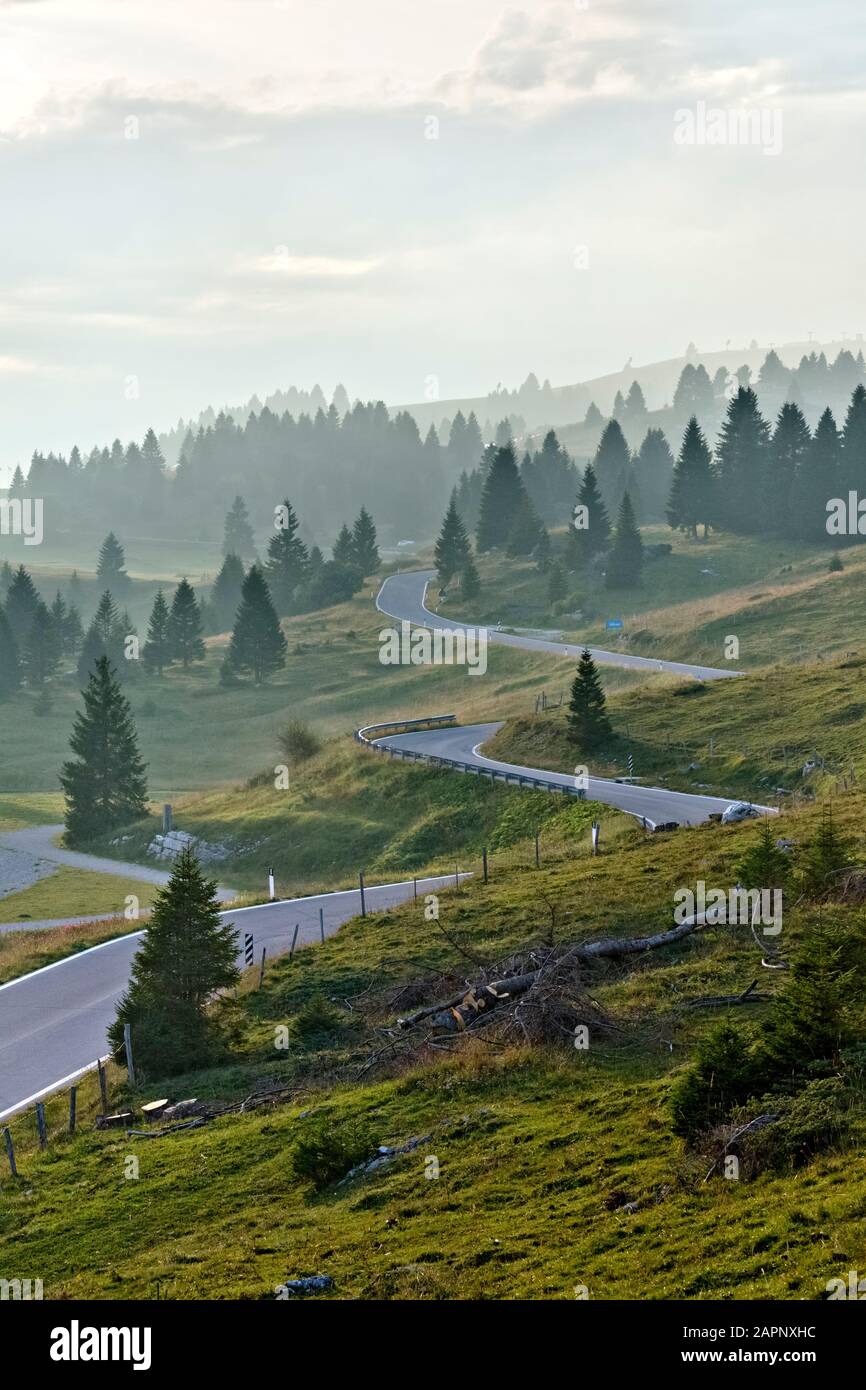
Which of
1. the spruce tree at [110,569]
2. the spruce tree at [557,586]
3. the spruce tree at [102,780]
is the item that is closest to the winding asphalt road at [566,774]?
the spruce tree at [557,586]

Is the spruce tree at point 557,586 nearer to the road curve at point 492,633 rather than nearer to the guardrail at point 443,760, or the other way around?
the road curve at point 492,633

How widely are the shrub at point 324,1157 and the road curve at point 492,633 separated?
44607 millimetres

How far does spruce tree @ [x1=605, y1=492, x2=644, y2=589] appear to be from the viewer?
10869cm

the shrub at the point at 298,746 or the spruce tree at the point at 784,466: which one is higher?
the spruce tree at the point at 784,466

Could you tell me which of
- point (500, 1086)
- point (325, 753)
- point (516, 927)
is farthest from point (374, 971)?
point (325, 753)

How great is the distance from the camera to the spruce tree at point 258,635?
106375 mm

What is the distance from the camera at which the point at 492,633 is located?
100000mm

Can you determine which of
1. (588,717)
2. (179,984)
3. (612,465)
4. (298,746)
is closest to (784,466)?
(612,465)

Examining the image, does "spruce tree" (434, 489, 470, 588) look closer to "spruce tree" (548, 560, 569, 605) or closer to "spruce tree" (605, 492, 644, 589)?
"spruce tree" (548, 560, 569, 605)

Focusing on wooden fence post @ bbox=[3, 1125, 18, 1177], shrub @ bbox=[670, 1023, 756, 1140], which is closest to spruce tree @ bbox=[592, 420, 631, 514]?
wooden fence post @ bbox=[3, 1125, 18, 1177]

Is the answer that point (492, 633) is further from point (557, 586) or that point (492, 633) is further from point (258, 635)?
point (258, 635)

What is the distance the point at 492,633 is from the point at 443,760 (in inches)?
1816

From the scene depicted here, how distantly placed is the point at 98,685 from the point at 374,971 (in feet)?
174

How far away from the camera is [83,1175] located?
19750mm
